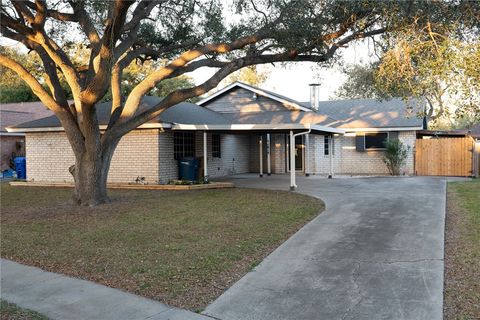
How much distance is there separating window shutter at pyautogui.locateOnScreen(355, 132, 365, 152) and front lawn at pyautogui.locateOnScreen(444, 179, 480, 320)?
37.2 feet

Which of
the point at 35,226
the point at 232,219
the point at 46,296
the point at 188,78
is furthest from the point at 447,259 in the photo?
the point at 188,78

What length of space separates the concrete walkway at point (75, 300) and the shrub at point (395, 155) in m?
18.0

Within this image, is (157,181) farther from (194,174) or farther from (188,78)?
(188,78)

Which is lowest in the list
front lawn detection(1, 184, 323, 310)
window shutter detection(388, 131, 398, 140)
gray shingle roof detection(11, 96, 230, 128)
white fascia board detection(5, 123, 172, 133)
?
front lawn detection(1, 184, 323, 310)

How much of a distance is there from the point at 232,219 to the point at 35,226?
165 inches

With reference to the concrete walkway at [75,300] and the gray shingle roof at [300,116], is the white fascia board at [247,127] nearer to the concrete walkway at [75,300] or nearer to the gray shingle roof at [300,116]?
the gray shingle roof at [300,116]

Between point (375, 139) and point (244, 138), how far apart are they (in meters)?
6.91

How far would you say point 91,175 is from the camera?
1213 centimetres

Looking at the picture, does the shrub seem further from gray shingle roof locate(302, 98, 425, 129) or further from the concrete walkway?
the concrete walkway

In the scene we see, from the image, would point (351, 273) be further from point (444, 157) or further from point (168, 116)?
point (444, 157)

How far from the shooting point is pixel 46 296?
18.0 ft

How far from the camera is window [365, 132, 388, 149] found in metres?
22.9

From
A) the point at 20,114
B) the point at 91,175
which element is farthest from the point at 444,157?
the point at 20,114

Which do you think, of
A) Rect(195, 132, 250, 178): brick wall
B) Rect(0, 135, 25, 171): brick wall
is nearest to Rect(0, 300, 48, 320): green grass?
Rect(195, 132, 250, 178): brick wall
